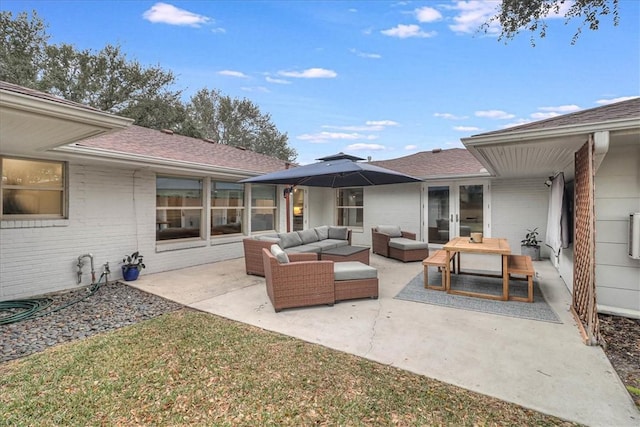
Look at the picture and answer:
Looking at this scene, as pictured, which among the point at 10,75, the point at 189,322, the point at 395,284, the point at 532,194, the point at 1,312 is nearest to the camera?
the point at 189,322

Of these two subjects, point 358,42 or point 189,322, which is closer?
point 189,322

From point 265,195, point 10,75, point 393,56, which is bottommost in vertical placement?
point 265,195

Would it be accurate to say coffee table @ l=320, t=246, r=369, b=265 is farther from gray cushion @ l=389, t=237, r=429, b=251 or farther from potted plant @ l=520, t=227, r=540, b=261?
potted plant @ l=520, t=227, r=540, b=261

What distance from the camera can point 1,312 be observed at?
434cm

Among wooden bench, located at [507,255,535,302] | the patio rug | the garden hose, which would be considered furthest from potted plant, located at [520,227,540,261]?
the garden hose

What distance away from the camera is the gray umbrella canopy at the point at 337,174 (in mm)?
5811

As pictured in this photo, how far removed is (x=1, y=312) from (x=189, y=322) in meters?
3.02

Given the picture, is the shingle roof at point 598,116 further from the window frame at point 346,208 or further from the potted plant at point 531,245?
the window frame at point 346,208

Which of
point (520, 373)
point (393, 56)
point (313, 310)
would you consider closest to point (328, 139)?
point (393, 56)

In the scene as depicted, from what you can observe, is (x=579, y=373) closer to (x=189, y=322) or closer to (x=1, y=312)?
(x=189, y=322)

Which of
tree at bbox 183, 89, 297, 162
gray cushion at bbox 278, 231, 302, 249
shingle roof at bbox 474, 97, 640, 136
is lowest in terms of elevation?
gray cushion at bbox 278, 231, 302, 249

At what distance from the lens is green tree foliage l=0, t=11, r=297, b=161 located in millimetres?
14555

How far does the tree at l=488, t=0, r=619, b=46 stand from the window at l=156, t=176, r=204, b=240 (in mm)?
7125

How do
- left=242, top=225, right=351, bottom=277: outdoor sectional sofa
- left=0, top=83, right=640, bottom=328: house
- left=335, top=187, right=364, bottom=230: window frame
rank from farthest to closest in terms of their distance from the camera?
left=335, top=187, right=364, bottom=230: window frame < left=242, top=225, right=351, bottom=277: outdoor sectional sofa < left=0, top=83, right=640, bottom=328: house
